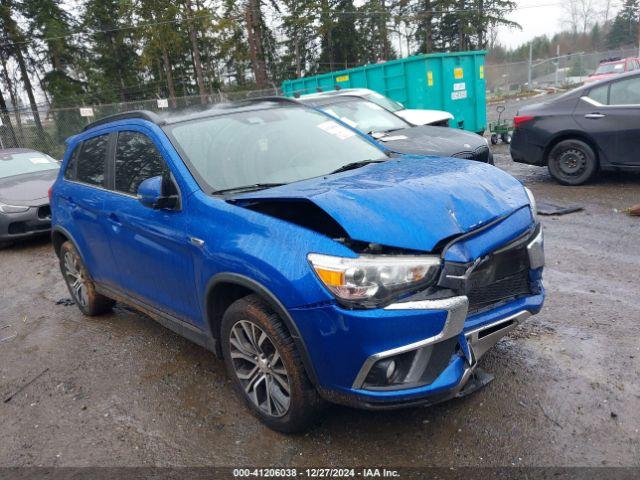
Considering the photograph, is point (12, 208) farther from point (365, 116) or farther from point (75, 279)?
point (365, 116)

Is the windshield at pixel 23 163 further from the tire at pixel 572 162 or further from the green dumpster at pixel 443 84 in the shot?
the tire at pixel 572 162

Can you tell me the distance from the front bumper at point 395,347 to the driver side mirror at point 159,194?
3.97 ft

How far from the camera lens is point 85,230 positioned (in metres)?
4.48

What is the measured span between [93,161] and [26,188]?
486 centimetres

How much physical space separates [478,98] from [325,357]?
1329 cm

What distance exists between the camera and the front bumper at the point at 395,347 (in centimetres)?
236

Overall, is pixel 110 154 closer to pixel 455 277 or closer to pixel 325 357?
pixel 325 357

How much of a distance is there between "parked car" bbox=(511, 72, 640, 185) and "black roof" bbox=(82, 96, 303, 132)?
16.9 feet

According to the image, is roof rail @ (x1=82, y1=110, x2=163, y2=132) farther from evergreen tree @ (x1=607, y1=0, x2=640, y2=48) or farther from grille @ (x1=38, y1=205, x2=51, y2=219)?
evergreen tree @ (x1=607, y1=0, x2=640, y2=48)

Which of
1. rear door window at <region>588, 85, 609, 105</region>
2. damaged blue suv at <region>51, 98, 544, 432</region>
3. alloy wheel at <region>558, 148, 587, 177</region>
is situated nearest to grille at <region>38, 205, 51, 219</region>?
damaged blue suv at <region>51, 98, 544, 432</region>

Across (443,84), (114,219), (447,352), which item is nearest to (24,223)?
(114,219)

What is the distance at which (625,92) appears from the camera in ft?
24.0

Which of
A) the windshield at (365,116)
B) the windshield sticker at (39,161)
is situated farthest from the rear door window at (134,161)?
the windshield sticker at (39,161)

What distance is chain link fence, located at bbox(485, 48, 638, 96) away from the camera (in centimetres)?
3825
